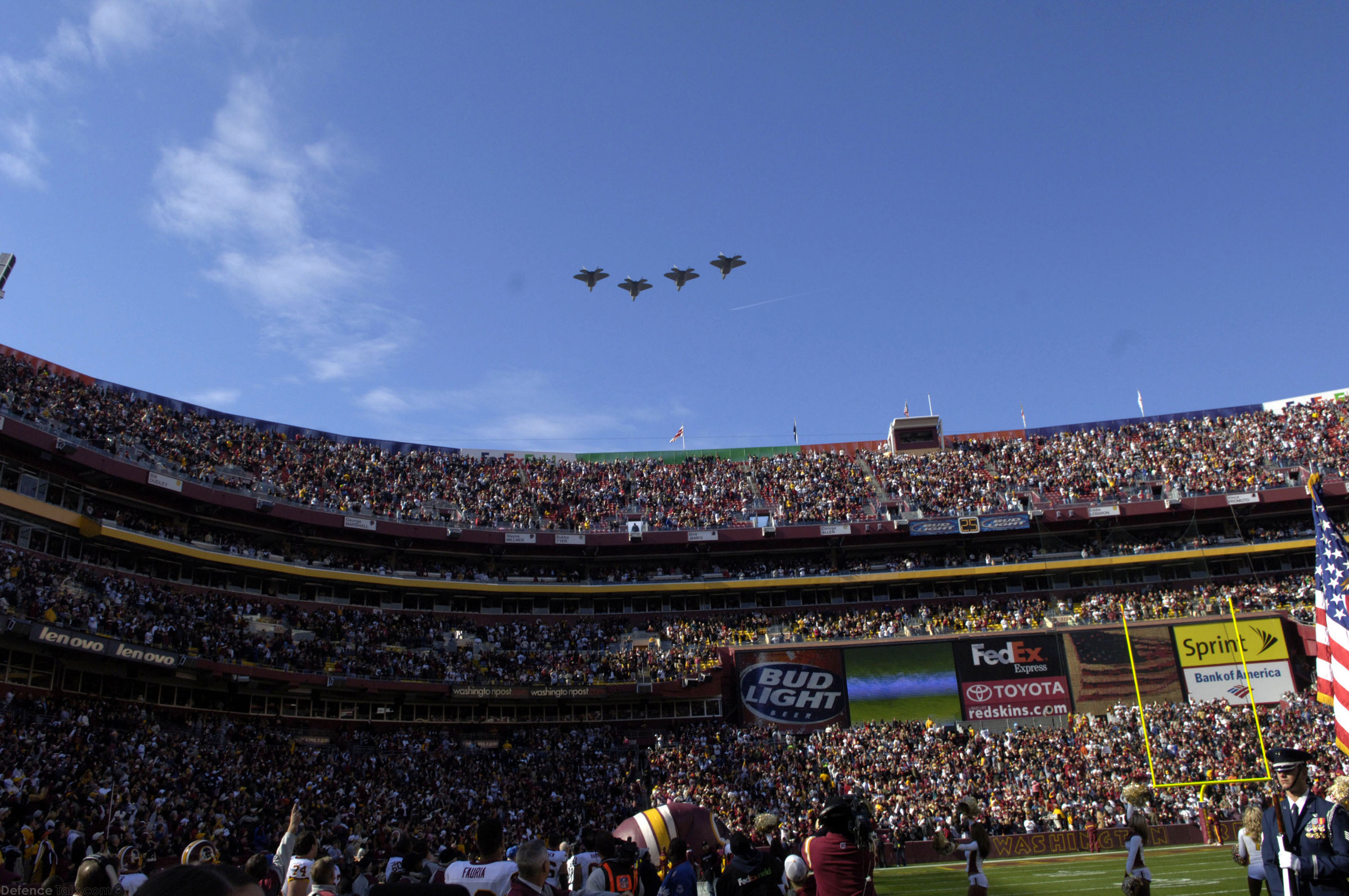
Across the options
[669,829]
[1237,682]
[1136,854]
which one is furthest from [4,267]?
[1237,682]

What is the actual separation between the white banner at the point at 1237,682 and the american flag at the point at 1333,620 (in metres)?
28.2

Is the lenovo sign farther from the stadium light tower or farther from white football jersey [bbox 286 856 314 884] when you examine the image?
white football jersey [bbox 286 856 314 884]

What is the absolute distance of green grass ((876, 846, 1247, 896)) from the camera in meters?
20.3

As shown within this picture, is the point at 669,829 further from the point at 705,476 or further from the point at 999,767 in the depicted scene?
the point at 705,476

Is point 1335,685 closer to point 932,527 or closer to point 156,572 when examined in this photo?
point 932,527

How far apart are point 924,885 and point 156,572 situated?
35.9 meters

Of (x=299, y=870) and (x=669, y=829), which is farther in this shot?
(x=669, y=829)

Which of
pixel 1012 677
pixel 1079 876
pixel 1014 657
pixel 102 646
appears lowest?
pixel 1079 876

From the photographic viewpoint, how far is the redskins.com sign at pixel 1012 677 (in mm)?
44500

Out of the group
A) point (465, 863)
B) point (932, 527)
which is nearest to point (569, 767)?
point (932, 527)

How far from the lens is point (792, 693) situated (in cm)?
4581

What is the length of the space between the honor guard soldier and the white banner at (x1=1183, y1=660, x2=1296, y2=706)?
41.3 metres

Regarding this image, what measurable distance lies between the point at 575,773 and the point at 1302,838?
117ft

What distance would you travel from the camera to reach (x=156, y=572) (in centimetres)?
4078
